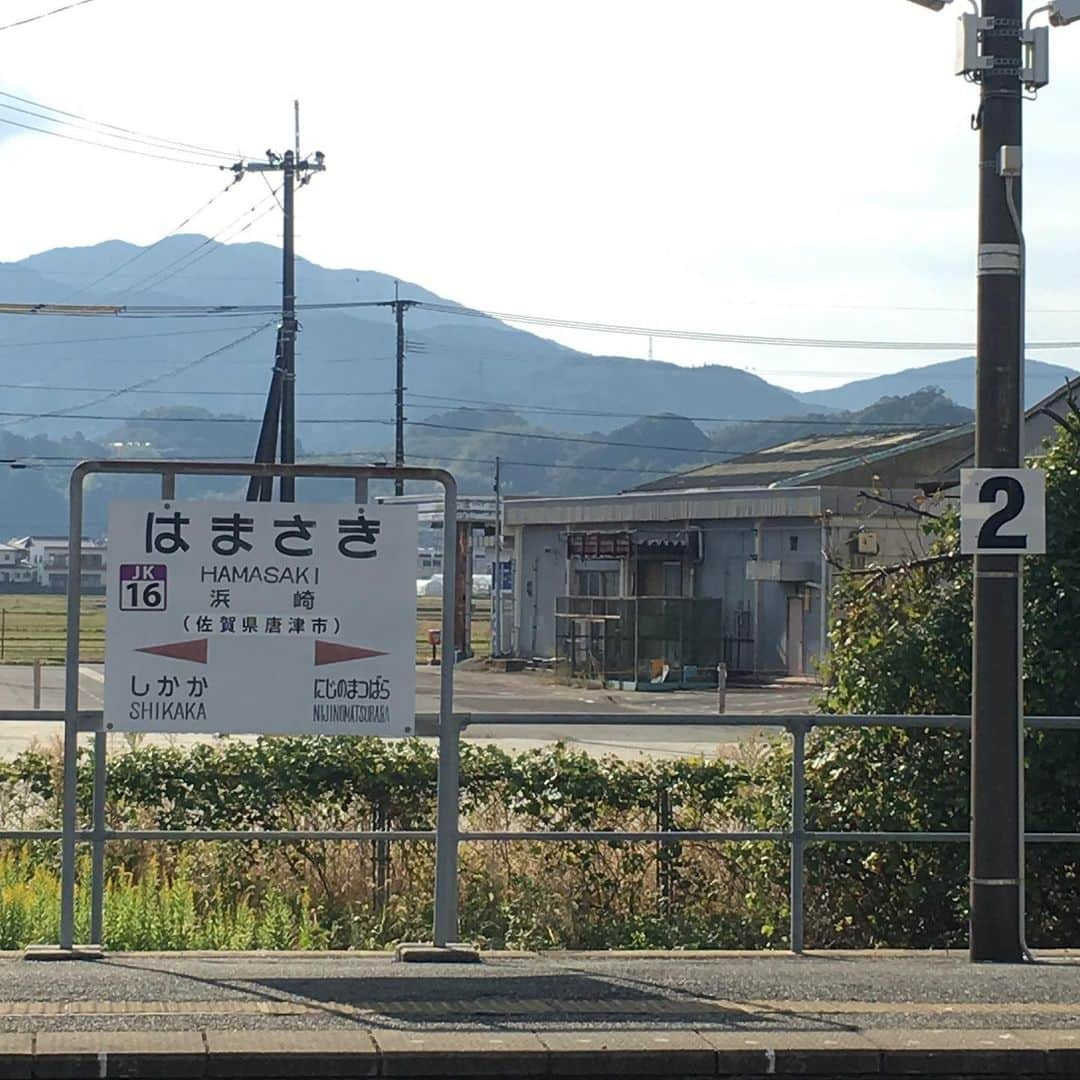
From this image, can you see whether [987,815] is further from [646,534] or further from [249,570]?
[646,534]

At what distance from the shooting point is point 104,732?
8516mm

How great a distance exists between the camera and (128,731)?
8.51 metres

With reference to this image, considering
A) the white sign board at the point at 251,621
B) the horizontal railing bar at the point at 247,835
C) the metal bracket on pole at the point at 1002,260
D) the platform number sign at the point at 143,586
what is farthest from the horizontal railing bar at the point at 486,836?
the metal bracket on pole at the point at 1002,260

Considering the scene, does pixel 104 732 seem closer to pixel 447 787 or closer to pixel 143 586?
pixel 143 586

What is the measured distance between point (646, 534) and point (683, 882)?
3676cm

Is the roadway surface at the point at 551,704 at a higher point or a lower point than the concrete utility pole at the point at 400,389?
lower

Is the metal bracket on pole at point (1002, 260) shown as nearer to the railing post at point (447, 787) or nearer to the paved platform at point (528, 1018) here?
the railing post at point (447, 787)

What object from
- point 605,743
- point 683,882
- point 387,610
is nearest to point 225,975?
point 387,610

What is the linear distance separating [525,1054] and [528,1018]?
527mm

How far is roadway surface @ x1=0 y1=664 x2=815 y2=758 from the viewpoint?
26734mm

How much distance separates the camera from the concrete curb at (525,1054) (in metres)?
6.59

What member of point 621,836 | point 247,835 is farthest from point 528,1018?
point 247,835

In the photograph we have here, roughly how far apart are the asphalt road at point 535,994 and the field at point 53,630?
22083mm

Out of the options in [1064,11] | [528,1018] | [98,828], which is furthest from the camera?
[1064,11]
